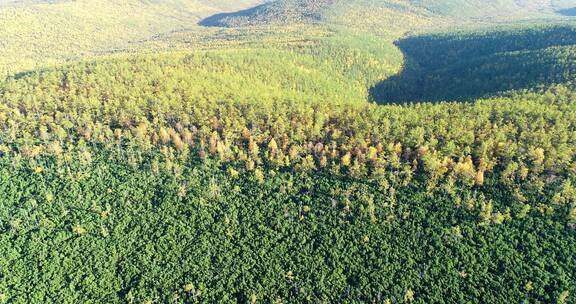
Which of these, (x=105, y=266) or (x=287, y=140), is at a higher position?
(x=287, y=140)

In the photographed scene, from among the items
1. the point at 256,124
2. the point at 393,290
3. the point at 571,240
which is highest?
the point at 256,124

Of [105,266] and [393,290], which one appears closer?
[393,290]

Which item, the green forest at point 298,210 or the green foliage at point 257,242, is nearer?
the green foliage at point 257,242

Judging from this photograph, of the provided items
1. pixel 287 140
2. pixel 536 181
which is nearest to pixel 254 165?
pixel 287 140

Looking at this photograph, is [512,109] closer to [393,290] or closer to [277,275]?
[393,290]

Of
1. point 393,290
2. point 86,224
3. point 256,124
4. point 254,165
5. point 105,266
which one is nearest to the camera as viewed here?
point 393,290

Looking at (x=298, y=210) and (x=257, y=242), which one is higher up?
(x=298, y=210)

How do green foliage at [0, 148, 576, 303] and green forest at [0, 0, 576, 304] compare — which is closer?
green foliage at [0, 148, 576, 303]

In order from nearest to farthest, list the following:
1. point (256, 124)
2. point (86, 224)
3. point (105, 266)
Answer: point (105, 266) → point (86, 224) → point (256, 124)

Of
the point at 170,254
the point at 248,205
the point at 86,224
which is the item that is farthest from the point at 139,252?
the point at 248,205

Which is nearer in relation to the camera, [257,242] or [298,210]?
[257,242]
